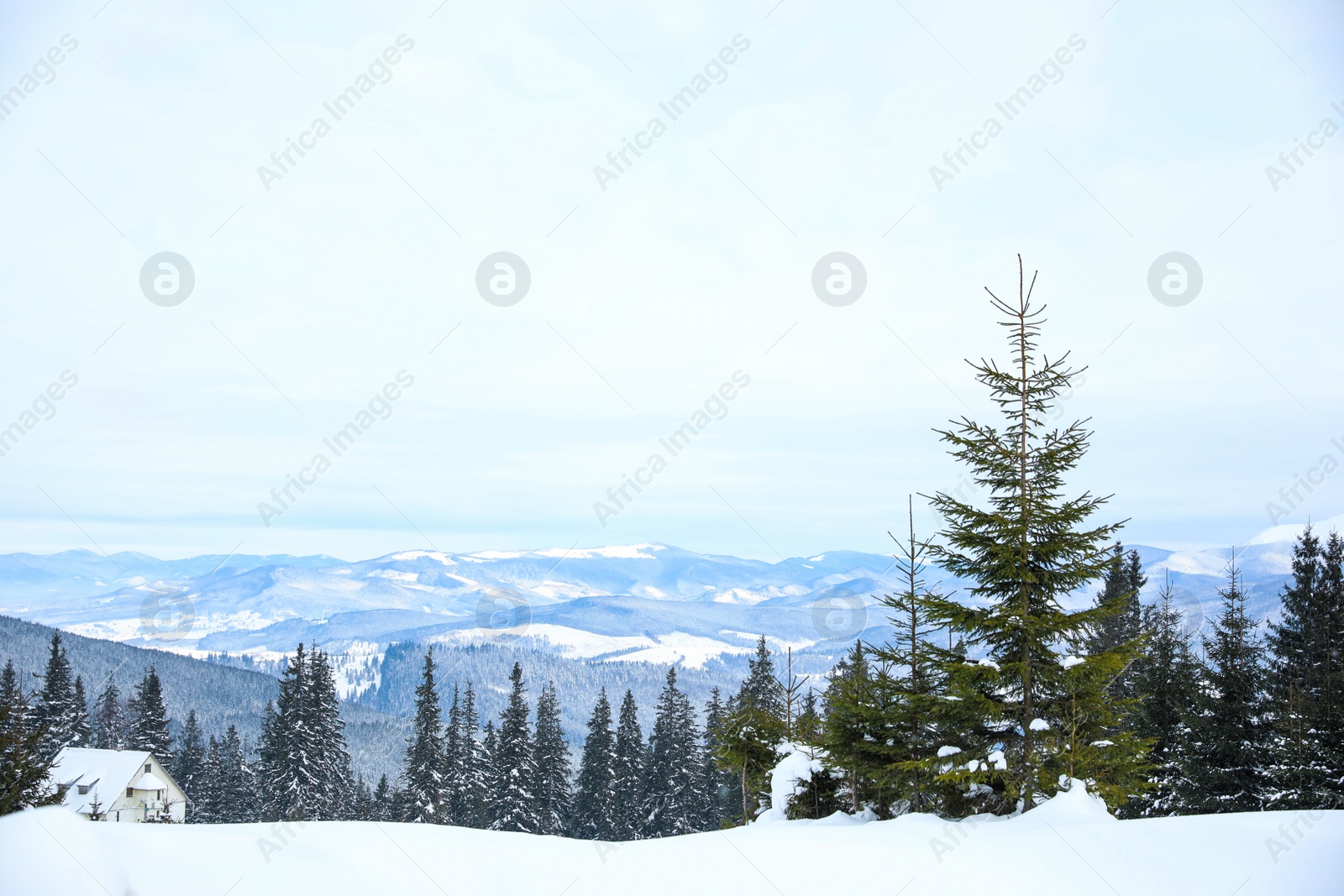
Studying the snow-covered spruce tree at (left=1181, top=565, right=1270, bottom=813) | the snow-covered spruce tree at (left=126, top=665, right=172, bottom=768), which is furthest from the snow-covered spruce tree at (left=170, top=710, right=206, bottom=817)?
the snow-covered spruce tree at (left=1181, top=565, right=1270, bottom=813)

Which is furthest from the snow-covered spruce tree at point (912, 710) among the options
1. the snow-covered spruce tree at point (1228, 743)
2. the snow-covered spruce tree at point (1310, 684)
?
the snow-covered spruce tree at point (1228, 743)

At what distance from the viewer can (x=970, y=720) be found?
39.2 ft

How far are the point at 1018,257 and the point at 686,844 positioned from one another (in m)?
10.2

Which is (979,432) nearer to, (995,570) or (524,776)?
(995,570)

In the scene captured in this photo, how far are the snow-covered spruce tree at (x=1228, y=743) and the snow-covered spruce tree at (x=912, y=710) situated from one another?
14822 mm

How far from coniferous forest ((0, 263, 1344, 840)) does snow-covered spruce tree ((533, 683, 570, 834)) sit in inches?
8.2

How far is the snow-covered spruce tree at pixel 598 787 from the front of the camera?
49.4 m

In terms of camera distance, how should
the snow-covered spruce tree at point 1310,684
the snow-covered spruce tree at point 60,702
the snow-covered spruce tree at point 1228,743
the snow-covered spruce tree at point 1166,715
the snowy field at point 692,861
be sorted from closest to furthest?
the snowy field at point 692,861, the snow-covered spruce tree at point 1310,684, the snow-covered spruce tree at point 1228,743, the snow-covered spruce tree at point 1166,715, the snow-covered spruce tree at point 60,702

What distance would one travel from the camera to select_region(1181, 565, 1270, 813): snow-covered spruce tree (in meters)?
22.5

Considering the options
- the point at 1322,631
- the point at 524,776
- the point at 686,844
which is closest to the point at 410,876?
the point at 686,844

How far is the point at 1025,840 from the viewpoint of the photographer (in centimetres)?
840

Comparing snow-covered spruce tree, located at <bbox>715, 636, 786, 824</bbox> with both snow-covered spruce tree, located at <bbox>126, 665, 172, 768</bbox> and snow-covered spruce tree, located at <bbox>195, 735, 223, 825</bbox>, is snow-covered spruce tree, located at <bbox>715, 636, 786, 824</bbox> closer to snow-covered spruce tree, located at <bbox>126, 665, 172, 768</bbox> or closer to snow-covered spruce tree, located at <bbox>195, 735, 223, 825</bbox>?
snow-covered spruce tree, located at <bbox>126, 665, 172, 768</bbox>

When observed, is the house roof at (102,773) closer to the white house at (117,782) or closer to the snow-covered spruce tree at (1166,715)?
the white house at (117,782)

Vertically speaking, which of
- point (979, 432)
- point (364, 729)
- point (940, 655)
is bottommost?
point (364, 729)
